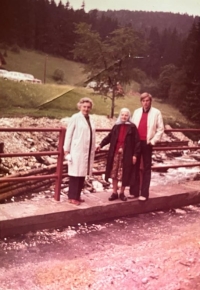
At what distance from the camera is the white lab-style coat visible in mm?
3526

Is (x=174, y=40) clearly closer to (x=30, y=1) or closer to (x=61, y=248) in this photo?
(x=30, y=1)

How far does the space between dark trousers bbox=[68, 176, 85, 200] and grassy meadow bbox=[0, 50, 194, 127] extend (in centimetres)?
137

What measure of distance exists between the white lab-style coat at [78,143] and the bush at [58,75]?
1244 mm

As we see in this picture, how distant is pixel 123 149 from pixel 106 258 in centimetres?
111

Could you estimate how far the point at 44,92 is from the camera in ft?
15.5

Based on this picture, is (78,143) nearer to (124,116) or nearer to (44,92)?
(124,116)

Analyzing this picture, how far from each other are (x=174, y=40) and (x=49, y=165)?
2.66 metres

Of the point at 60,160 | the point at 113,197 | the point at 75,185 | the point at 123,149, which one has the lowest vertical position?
the point at 113,197

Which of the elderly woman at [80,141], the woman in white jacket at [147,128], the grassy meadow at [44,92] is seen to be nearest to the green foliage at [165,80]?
the grassy meadow at [44,92]

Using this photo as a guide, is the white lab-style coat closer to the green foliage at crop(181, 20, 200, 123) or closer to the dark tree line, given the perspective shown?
the dark tree line

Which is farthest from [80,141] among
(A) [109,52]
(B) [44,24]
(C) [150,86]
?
(C) [150,86]

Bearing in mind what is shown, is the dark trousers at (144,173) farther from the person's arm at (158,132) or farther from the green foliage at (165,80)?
the green foliage at (165,80)

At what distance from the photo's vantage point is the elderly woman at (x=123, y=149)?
3.72 metres

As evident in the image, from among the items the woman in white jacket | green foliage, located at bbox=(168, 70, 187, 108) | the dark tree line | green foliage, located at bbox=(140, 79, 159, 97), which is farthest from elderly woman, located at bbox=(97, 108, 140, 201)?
green foliage, located at bbox=(168, 70, 187, 108)
